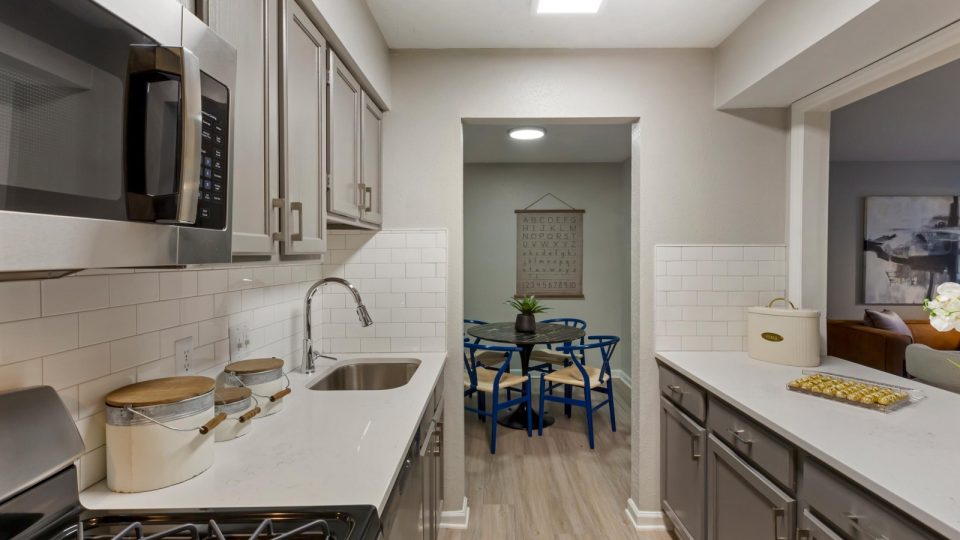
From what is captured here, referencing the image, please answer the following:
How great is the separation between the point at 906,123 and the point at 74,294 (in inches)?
205

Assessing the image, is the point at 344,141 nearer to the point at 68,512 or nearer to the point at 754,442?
the point at 68,512

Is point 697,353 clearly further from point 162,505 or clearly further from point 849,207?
point 849,207

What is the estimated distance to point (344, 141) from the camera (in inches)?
71.2

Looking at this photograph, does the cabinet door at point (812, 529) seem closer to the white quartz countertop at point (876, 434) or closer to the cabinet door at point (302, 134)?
the white quartz countertop at point (876, 434)

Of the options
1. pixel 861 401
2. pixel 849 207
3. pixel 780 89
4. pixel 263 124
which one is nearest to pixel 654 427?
pixel 861 401

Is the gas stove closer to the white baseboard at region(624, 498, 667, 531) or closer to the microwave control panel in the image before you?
the microwave control panel

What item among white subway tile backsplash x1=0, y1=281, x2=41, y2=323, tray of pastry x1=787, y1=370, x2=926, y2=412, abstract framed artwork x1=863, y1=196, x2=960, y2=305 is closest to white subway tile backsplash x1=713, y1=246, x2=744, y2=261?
tray of pastry x1=787, y1=370, x2=926, y2=412

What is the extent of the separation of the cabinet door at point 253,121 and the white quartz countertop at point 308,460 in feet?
1.66

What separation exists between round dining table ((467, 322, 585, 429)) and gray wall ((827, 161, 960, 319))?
11.2 ft

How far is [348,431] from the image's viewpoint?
1323 millimetres

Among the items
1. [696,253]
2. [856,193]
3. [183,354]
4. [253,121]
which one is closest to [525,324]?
[696,253]

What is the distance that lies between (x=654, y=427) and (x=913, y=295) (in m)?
4.60

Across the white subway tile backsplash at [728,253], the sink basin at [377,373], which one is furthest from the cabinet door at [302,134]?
the white subway tile backsplash at [728,253]

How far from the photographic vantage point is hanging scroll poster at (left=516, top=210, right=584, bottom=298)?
5.25 metres
